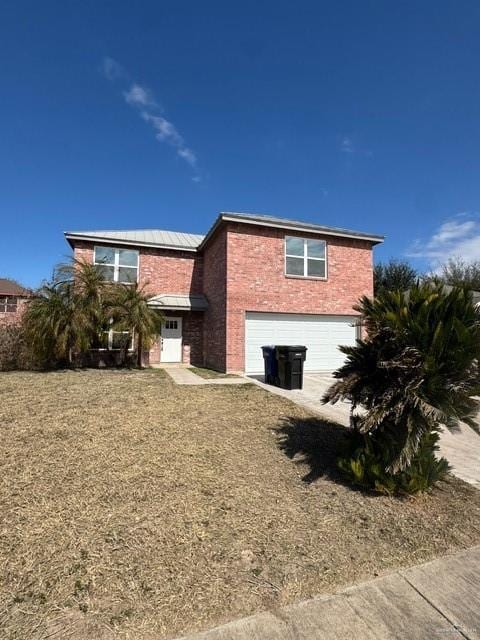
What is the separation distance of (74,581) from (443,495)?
3.65 m

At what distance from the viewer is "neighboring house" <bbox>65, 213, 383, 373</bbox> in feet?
42.8

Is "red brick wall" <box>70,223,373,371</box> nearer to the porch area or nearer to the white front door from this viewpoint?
the porch area

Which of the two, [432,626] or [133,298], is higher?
[133,298]

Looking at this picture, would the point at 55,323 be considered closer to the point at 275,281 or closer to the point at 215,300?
the point at 215,300

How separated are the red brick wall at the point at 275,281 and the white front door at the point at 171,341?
4.09 meters

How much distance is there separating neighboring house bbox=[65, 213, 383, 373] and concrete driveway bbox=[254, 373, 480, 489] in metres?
3.11

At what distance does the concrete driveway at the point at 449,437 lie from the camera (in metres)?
4.75

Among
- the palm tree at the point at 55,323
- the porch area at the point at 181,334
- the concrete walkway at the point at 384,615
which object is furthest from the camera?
the porch area at the point at 181,334

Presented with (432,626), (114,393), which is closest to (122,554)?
(432,626)

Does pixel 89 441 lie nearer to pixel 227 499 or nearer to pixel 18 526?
pixel 18 526

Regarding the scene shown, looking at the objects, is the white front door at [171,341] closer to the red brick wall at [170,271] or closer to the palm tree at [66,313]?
the red brick wall at [170,271]

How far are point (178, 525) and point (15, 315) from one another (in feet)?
38.9

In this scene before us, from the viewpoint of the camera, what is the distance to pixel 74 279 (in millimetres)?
12664

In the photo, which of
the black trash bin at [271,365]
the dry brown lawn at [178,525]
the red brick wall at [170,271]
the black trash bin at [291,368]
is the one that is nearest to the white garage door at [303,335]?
the black trash bin at [271,365]
